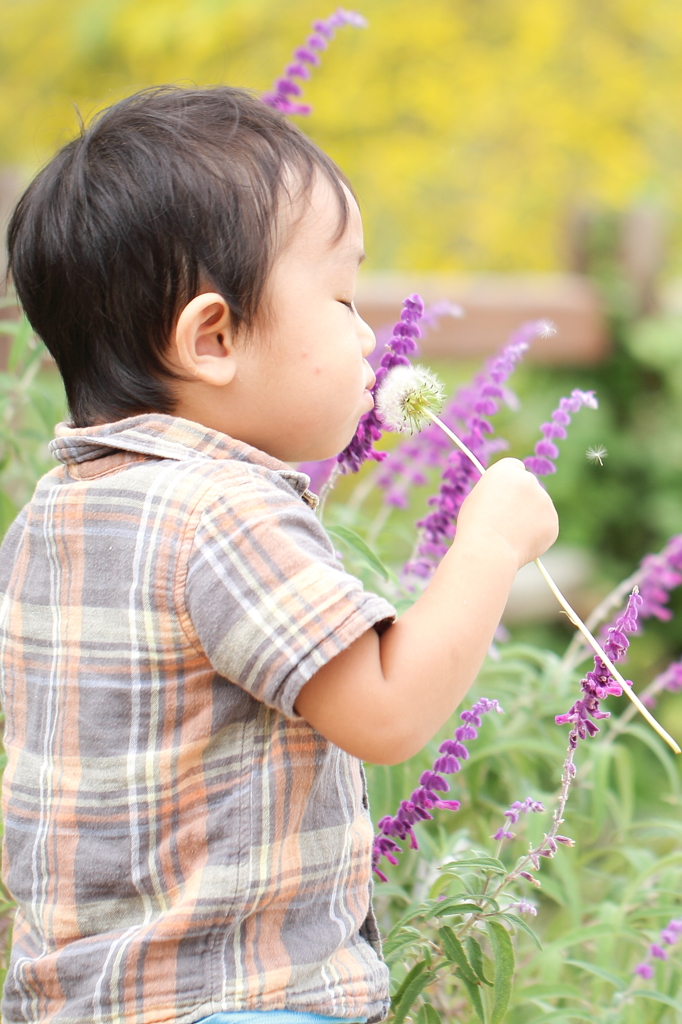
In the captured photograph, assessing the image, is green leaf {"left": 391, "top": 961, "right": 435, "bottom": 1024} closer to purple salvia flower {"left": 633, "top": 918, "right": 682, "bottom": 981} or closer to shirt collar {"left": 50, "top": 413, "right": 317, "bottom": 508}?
purple salvia flower {"left": 633, "top": 918, "right": 682, "bottom": 981}

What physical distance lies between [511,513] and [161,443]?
0.32 m

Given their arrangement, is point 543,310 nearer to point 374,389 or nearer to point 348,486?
→ point 348,486

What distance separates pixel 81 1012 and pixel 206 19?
236 inches

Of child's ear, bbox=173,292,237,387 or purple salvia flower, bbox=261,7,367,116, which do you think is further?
purple salvia flower, bbox=261,7,367,116

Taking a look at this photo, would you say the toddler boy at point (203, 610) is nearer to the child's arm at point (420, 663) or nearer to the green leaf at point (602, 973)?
the child's arm at point (420, 663)

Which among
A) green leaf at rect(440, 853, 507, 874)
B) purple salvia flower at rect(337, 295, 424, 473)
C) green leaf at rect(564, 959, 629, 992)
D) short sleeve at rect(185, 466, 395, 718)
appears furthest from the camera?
green leaf at rect(564, 959, 629, 992)

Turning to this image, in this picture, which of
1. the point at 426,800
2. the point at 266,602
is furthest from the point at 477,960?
the point at 266,602

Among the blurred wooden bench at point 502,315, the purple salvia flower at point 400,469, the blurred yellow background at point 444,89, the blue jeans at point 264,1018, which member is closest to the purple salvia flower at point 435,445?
the purple salvia flower at point 400,469

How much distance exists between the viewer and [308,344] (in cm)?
98

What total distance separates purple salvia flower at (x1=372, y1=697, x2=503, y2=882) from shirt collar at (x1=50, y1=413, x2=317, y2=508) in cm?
34

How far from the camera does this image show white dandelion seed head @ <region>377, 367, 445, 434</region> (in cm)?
107

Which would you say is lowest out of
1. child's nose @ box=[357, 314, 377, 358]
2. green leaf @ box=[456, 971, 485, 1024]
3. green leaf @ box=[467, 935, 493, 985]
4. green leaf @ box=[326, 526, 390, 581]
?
green leaf @ box=[456, 971, 485, 1024]

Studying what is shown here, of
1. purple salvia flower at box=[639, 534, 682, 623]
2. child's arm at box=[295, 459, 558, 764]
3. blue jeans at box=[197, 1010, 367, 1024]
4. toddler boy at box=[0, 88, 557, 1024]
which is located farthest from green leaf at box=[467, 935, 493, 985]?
purple salvia flower at box=[639, 534, 682, 623]

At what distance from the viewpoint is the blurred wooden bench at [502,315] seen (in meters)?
3.52
